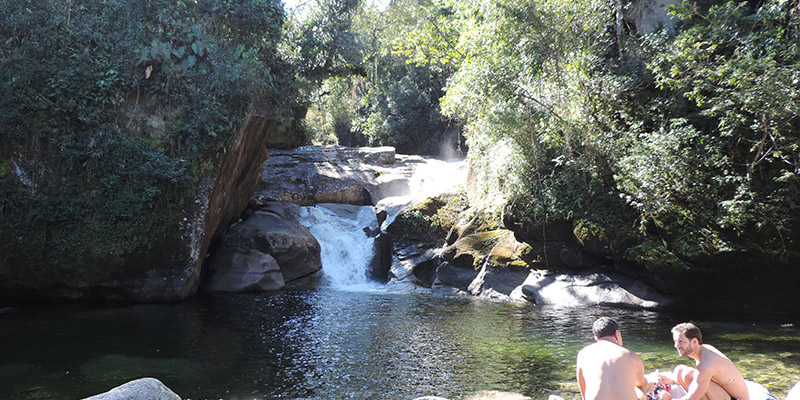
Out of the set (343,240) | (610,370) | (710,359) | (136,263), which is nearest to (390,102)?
(343,240)

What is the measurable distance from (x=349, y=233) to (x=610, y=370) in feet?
50.8

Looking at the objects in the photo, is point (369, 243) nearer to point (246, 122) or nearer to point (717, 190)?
Result: point (246, 122)

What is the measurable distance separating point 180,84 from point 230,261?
519 centimetres

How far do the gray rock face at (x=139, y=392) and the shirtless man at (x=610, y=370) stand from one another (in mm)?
3613

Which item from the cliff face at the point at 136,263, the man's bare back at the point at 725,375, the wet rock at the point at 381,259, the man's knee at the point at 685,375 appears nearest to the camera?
the man's bare back at the point at 725,375

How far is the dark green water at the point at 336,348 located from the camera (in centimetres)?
648

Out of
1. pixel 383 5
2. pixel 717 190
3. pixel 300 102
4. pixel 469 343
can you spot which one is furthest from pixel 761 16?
pixel 383 5

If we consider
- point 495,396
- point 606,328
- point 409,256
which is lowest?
point 495,396

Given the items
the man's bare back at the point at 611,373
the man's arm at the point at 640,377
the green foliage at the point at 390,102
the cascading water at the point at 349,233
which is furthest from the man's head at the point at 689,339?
the green foliage at the point at 390,102

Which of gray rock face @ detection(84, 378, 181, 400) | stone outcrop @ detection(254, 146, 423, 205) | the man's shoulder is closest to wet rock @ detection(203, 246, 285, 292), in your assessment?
stone outcrop @ detection(254, 146, 423, 205)

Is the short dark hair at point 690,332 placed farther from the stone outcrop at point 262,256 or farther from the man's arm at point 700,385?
the stone outcrop at point 262,256

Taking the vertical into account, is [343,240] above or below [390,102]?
below

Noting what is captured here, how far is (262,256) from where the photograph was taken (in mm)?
14883

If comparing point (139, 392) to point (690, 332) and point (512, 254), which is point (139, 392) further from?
point (512, 254)
